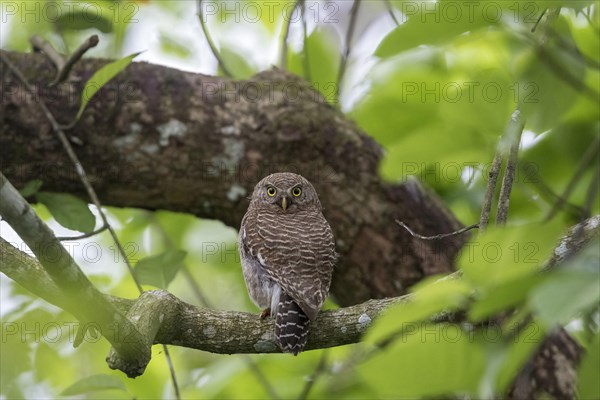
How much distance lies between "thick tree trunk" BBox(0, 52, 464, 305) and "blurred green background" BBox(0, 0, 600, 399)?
1.12 ft

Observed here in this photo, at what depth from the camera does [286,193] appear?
4551 mm

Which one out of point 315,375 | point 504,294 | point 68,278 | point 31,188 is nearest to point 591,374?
point 504,294

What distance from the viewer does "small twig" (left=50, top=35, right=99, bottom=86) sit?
3986mm

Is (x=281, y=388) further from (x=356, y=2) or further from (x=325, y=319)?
(x=356, y=2)

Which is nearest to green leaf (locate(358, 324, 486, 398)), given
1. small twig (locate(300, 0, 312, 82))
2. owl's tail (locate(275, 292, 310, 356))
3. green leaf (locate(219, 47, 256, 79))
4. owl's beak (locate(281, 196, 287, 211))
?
owl's tail (locate(275, 292, 310, 356))

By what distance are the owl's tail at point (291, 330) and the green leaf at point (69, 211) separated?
1.27 m

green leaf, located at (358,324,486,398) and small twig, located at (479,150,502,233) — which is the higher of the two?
green leaf, located at (358,324,486,398)

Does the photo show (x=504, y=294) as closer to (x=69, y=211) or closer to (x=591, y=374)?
(x=591, y=374)

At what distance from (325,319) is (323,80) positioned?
2.38 meters

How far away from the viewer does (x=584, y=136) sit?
399cm

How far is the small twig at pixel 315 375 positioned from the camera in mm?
3617

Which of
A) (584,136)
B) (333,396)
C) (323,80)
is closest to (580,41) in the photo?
(584,136)

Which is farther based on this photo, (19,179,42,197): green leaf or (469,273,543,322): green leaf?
(19,179,42,197): green leaf

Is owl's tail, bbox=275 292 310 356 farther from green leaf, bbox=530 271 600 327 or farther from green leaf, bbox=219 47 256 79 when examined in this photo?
green leaf, bbox=219 47 256 79
